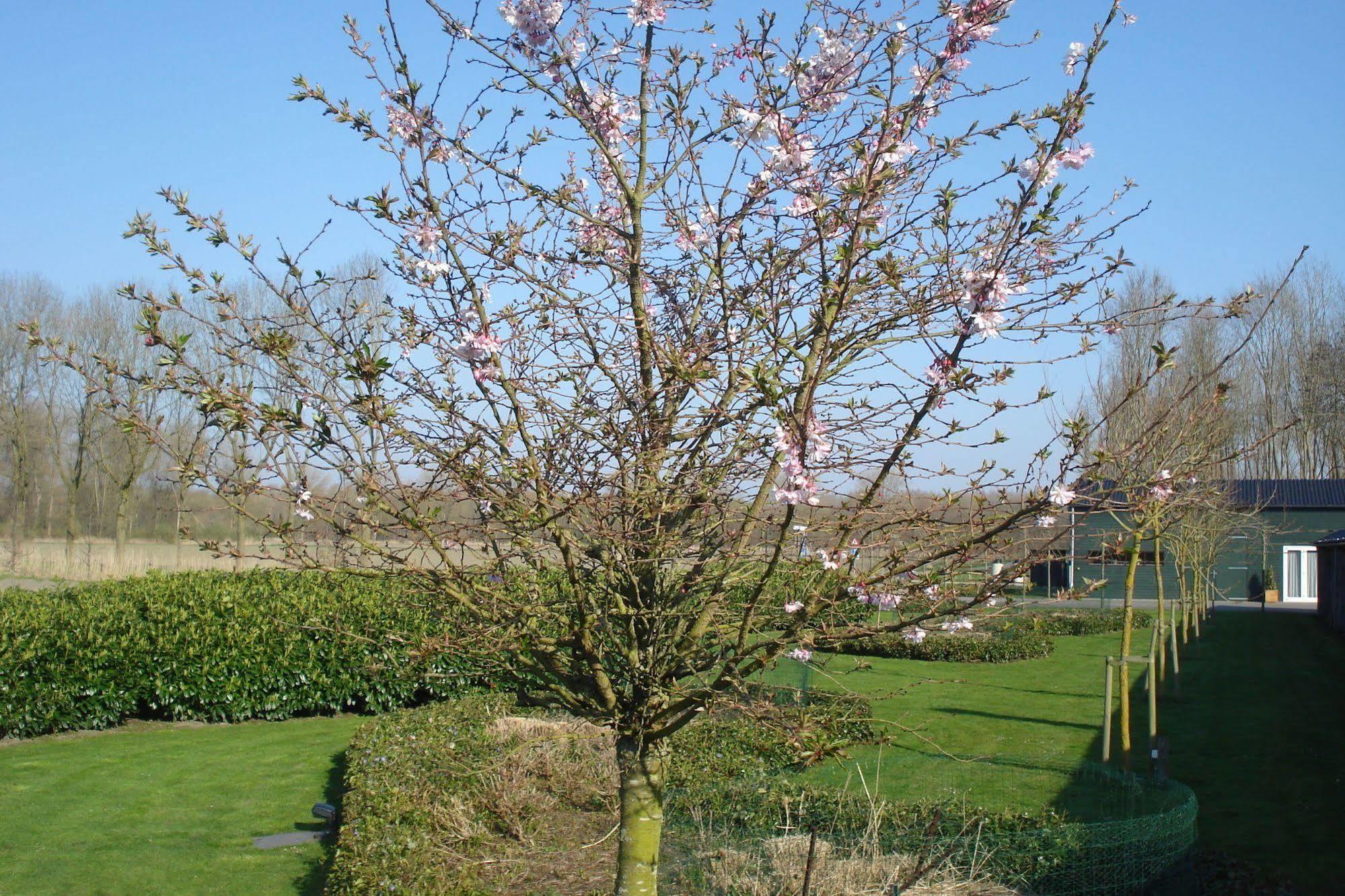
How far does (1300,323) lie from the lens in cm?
4200

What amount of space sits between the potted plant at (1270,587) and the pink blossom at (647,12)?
109ft

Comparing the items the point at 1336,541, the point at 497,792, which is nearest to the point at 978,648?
the point at 1336,541

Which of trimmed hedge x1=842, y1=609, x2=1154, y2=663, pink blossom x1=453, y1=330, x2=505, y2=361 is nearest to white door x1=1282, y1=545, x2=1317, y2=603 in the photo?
trimmed hedge x1=842, y1=609, x2=1154, y2=663

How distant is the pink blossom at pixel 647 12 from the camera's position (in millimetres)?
3271

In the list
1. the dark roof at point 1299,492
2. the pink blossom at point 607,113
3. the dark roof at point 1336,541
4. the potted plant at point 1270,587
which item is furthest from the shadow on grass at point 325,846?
the potted plant at point 1270,587

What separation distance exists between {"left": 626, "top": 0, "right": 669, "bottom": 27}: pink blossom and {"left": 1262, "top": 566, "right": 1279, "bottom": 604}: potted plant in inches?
1309

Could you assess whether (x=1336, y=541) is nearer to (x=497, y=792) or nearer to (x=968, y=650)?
(x=968, y=650)

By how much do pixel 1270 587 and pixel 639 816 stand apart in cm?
3464

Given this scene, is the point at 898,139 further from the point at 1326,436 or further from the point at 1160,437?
the point at 1326,436

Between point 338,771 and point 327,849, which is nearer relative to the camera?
point 327,849

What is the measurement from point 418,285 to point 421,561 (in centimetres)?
85

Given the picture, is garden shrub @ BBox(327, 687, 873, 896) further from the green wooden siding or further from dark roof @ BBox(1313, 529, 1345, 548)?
the green wooden siding

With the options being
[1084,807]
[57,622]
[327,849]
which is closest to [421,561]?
[327,849]

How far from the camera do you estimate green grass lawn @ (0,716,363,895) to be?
6.13m
